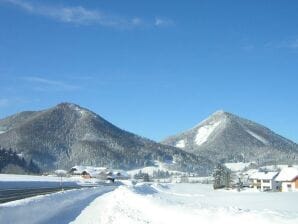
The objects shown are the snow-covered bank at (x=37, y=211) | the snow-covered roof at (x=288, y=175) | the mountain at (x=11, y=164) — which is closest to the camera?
the snow-covered bank at (x=37, y=211)

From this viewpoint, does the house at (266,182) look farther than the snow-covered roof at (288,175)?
Yes

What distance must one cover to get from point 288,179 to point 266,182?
17493 millimetres

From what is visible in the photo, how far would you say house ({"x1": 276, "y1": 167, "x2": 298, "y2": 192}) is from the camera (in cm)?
14562

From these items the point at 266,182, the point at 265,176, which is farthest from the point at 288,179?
the point at 265,176

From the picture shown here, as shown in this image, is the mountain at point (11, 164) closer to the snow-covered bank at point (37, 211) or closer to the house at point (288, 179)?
the house at point (288, 179)

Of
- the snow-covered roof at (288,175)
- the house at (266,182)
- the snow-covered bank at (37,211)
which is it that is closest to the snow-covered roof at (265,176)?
the house at (266,182)

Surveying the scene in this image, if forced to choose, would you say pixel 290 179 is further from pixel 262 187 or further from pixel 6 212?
pixel 6 212

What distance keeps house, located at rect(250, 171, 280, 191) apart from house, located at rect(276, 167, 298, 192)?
4.59m

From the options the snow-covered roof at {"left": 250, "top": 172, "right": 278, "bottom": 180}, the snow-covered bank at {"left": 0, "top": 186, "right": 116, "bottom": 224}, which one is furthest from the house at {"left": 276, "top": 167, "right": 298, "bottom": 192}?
the snow-covered bank at {"left": 0, "top": 186, "right": 116, "bottom": 224}

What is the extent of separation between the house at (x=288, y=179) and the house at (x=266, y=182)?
15.1ft

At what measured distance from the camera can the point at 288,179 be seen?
485 ft

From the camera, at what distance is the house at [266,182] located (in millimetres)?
160375

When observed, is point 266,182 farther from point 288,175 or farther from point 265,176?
point 288,175

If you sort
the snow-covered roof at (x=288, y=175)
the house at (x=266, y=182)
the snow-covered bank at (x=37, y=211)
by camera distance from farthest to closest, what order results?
the house at (x=266, y=182), the snow-covered roof at (x=288, y=175), the snow-covered bank at (x=37, y=211)
